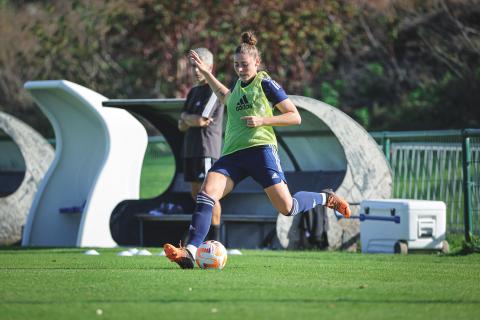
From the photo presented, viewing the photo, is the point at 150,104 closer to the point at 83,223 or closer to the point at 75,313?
the point at 83,223

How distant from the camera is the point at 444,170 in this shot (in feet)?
48.7

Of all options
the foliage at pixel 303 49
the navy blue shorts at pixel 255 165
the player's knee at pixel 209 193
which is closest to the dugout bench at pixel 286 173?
the navy blue shorts at pixel 255 165

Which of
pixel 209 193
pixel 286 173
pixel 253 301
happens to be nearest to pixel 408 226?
pixel 286 173

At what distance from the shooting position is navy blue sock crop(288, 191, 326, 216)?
9.90 metres

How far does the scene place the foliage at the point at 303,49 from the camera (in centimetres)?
3084

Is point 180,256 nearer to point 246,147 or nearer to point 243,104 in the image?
point 246,147

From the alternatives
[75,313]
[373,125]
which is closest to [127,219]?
[75,313]

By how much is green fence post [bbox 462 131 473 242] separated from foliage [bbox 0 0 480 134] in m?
16.5

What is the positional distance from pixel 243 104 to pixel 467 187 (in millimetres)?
5084

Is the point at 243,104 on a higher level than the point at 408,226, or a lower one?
higher

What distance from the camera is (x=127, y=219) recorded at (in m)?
15.3

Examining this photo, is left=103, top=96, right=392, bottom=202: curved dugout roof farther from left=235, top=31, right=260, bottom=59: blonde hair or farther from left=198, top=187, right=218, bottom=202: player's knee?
left=198, top=187, right=218, bottom=202: player's knee

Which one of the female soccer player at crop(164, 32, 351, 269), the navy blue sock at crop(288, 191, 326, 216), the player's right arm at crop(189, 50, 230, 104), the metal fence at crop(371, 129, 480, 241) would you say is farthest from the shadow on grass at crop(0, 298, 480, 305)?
the metal fence at crop(371, 129, 480, 241)

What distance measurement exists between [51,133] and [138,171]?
870 inches
